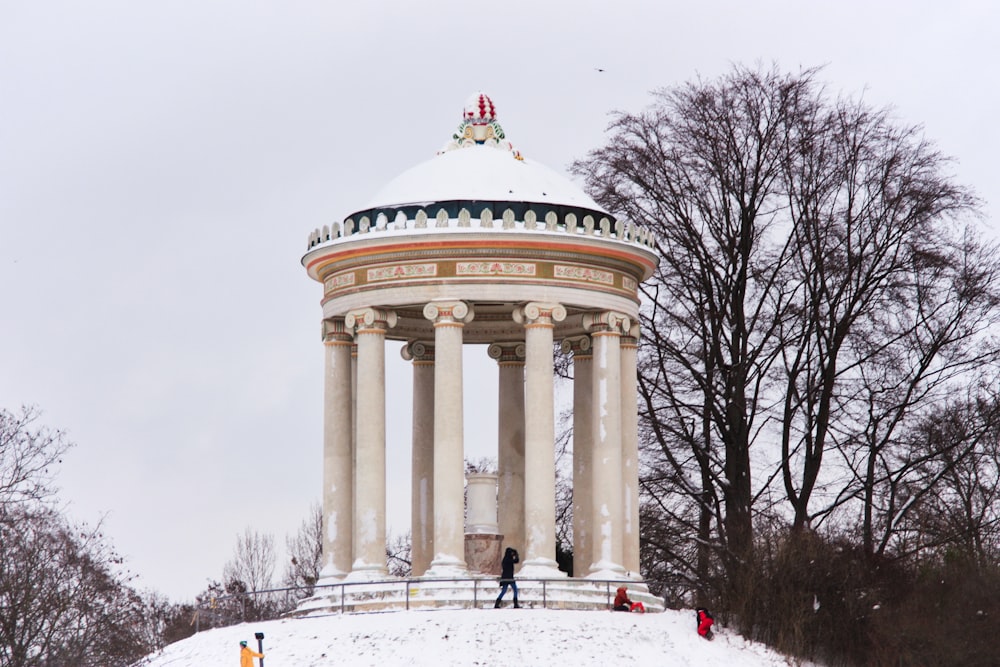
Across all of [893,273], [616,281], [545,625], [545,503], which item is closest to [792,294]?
[893,273]

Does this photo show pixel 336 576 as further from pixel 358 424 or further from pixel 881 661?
pixel 881 661

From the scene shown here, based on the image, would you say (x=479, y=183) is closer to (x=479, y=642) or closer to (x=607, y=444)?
(x=607, y=444)

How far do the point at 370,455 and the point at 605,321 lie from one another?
238 inches

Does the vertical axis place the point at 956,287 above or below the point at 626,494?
above

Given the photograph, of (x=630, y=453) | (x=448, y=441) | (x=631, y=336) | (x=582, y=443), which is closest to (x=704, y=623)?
(x=630, y=453)

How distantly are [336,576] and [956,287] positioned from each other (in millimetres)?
18477

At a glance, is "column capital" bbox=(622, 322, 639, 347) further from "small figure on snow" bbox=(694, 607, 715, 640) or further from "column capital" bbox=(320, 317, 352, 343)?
"small figure on snow" bbox=(694, 607, 715, 640)

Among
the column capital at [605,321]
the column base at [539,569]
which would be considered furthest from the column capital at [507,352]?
the column base at [539,569]

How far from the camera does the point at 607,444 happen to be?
4900cm

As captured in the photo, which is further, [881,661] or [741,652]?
[881,661]

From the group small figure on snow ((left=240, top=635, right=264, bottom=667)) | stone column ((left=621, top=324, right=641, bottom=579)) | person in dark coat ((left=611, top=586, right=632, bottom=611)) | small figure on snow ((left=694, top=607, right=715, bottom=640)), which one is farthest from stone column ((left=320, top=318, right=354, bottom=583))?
small figure on snow ((left=694, top=607, right=715, bottom=640))

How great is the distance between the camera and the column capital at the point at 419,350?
53344 mm

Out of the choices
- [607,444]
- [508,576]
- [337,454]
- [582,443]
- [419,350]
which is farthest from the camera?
[419,350]

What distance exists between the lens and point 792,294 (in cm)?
5778
